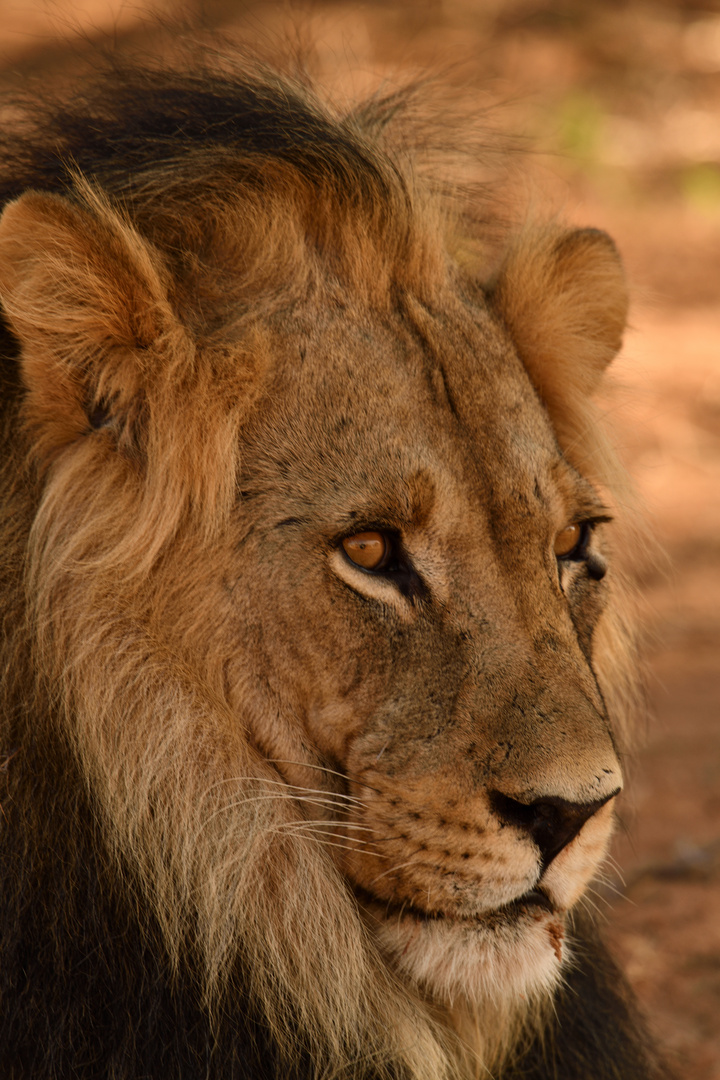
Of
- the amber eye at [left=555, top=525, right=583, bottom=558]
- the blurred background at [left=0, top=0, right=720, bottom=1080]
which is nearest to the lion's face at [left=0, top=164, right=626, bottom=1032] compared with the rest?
the amber eye at [left=555, top=525, right=583, bottom=558]

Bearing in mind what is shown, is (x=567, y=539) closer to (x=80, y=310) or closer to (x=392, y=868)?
(x=392, y=868)

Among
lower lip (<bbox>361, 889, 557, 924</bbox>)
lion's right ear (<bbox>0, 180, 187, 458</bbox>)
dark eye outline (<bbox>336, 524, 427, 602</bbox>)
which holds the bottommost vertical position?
lower lip (<bbox>361, 889, 557, 924</bbox>)

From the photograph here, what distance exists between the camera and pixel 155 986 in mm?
2148

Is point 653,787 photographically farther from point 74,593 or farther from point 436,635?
point 74,593

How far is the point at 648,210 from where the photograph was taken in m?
9.95

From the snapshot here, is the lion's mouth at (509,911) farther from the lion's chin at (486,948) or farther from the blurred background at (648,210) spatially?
the blurred background at (648,210)

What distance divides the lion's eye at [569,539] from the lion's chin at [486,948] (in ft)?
2.25

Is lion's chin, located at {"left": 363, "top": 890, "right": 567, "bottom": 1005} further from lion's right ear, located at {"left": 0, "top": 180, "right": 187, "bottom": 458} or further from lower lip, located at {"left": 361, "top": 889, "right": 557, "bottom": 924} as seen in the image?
lion's right ear, located at {"left": 0, "top": 180, "right": 187, "bottom": 458}

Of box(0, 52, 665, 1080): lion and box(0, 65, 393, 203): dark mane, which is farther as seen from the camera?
box(0, 65, 393, 203): dark mane

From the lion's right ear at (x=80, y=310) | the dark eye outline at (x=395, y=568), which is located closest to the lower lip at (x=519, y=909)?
the dark eye outline at (x=395, y=568)

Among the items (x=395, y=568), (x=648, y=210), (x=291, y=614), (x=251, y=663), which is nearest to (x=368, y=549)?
(x=395, y=568)

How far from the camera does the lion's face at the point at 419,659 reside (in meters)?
2.05

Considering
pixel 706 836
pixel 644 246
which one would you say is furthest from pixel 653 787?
pixel 644 246

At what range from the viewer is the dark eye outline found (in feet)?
7.15
